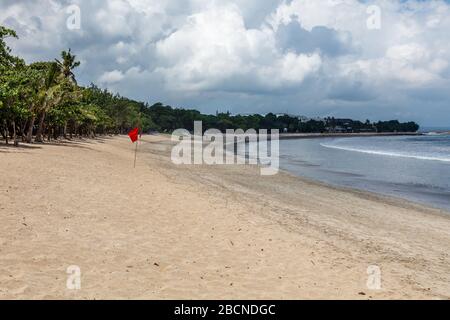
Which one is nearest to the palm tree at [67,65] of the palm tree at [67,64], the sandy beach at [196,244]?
the palm tree at [67,64]

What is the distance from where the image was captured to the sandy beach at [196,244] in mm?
7422

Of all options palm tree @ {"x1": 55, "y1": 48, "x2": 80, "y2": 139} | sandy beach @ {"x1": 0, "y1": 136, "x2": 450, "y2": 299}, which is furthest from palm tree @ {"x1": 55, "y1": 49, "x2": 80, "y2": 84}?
sandy beach @ {"x1": 0, "y1": 136, "x2": 450, "y2": 299}

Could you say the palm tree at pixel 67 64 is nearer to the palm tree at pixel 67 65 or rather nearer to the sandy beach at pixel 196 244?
the palm tree at pixel 67 65

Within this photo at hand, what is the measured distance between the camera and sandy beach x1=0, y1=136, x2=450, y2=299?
24.3 ft

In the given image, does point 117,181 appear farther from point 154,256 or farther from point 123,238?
point 154,256

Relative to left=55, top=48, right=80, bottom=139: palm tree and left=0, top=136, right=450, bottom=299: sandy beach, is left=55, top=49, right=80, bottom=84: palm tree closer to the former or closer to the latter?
left=55, top=48, right=80, bottom=139: palm tree

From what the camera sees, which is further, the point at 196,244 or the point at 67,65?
the point at 67,65

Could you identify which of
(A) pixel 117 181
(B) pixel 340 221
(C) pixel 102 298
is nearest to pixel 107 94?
(A) pixel 117 181

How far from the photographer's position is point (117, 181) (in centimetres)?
1780

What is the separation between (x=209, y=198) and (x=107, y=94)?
80925mm

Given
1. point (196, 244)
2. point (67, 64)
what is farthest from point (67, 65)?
point (196, 244)

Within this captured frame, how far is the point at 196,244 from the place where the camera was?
10.0 m

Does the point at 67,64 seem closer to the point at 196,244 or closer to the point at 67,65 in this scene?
the point at 67,65

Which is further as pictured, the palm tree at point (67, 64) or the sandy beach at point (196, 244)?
the palm tree at point (67, 64)
